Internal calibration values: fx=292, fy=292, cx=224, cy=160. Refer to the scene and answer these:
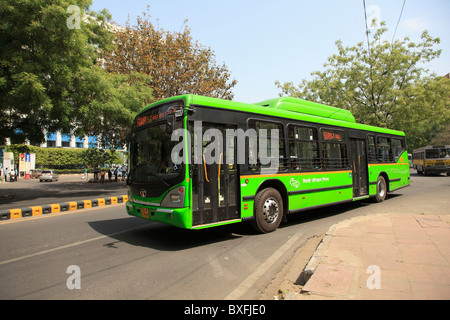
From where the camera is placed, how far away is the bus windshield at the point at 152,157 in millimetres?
5672

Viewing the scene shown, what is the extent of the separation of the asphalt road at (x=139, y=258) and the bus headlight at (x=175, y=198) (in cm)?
89

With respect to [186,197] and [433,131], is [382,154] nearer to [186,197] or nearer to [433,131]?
[186,197]

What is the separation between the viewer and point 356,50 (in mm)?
27984

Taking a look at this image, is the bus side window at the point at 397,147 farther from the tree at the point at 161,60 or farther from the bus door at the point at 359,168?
the tree at the point at 161,60

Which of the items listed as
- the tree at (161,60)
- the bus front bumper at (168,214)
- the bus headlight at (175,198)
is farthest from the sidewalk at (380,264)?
the tree at (161,60)

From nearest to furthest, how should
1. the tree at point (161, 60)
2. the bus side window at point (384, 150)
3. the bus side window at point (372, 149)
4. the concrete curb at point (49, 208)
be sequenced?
the concrete curb at point (49, 208)
the bus side window at point (372, 149)
the bus side window at point (384, 150)
the tree at point (161, 60)

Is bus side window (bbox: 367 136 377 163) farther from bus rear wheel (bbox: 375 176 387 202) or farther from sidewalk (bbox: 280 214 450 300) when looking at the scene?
sidewalk (bbox: 280 214 450 300)

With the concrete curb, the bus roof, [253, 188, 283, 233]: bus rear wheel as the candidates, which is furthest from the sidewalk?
the concrete curb

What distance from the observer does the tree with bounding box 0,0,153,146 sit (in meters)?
11.9

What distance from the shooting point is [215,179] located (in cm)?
596

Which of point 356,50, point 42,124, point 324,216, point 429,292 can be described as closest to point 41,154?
point 42,124

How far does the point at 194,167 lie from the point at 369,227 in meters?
4.44

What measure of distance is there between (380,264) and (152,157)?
452cm

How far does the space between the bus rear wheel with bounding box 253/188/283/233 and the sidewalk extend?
1297 mm
